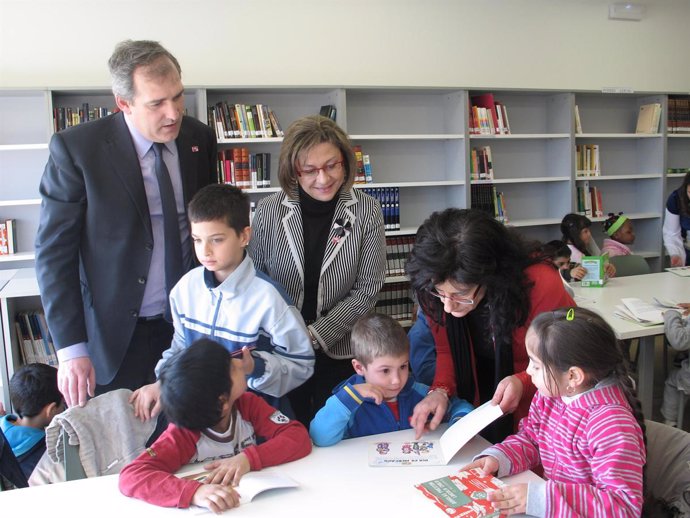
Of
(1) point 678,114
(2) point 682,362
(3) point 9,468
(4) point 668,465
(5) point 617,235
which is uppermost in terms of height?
(1) point 678,114

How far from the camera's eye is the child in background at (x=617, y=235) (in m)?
5.22

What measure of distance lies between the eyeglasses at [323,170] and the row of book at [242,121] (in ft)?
8.84

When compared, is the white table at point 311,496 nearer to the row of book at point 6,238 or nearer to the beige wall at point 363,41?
the row of book at point 6,238

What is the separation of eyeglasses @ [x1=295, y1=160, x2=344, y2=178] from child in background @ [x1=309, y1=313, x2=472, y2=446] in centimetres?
53

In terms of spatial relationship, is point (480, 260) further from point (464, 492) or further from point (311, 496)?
point (311, 496)

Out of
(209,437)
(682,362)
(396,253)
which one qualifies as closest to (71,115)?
(396,253)

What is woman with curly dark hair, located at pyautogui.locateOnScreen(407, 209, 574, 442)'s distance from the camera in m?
1.57

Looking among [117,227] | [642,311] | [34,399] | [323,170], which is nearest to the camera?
[117,227]

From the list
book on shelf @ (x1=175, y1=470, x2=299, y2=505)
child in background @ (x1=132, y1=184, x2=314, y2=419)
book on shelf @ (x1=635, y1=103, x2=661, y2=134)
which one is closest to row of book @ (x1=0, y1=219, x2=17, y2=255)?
child in background @ (x1=132, y1=184, x2=314, y2=419)

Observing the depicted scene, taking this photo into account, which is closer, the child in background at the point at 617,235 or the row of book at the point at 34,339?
the row of book at the point at 34,339

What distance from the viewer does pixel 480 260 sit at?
1563mm

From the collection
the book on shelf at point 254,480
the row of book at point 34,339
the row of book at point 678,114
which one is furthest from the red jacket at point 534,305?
the row of book at point 678,114

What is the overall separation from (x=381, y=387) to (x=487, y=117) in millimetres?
4062

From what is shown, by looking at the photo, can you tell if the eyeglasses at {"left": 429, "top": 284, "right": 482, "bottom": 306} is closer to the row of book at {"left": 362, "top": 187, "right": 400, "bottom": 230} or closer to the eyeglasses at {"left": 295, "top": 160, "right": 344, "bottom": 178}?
the eyeglasses at {"left": 295, "top": 160, "right": 344, "bottom": 178}
